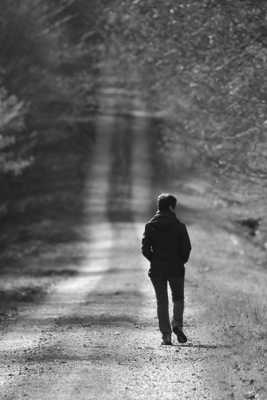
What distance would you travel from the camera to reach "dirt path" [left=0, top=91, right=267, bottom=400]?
13516 millimetres

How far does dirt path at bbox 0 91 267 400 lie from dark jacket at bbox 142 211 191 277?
1065mm

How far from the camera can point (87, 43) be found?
5297 centimetres

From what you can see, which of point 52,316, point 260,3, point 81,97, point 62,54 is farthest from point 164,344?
point 81,97

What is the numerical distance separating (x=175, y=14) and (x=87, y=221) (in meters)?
29.2

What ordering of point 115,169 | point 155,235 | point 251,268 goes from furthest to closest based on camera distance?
point 115,169
point 251,268
point 155,235

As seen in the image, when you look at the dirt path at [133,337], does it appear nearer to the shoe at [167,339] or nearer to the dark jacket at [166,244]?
the shoe at [167,339]

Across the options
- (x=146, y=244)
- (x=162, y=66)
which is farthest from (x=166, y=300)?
(x=162, y=66)

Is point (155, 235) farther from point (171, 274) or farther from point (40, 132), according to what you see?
point (40, 132)

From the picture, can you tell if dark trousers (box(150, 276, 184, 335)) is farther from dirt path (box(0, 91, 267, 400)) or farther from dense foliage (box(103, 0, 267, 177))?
dense foliage (box(103, 0, 267, 177))

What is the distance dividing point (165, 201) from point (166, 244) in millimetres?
596

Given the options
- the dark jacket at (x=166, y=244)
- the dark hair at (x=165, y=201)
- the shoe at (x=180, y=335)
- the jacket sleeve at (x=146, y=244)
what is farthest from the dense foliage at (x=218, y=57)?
the shoe at (x=180, y=335)

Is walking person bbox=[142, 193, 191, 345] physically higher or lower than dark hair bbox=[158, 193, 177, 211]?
lower

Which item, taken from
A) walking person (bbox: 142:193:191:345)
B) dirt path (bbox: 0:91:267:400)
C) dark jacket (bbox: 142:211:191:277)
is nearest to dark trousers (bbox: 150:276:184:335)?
walking person (bbox: 142:193:191:345)

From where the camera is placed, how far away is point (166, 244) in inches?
664
